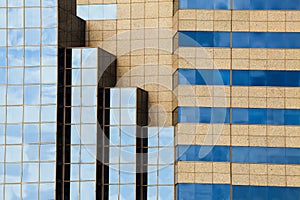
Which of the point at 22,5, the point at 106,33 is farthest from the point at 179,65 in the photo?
the point at 22,5

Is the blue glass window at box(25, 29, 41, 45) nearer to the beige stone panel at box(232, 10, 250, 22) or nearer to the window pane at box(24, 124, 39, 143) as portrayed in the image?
the window pane at box(24, 124, 39, 143)

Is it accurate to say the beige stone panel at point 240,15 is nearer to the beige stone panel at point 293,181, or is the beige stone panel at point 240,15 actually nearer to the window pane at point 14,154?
the beige stone panel at point 293,181

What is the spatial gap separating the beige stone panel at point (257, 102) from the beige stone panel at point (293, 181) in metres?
4.77

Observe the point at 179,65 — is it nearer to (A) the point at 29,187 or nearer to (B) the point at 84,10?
(B) the point at 84,10

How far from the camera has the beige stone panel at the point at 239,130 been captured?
5825cm

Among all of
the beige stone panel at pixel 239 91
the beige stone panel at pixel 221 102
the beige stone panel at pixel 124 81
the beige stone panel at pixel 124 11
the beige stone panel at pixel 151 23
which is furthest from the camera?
the beige stone panel at pixel 124 11

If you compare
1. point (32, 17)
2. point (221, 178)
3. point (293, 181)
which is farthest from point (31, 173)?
point (293, 181)

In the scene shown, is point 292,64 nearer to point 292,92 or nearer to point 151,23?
point 292,92

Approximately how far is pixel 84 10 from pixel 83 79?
608 centimetres

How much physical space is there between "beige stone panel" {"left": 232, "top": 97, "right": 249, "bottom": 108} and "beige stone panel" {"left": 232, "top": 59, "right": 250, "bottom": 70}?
6.29 ft

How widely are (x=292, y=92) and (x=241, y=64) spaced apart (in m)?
3.64

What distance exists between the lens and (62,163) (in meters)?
57.3

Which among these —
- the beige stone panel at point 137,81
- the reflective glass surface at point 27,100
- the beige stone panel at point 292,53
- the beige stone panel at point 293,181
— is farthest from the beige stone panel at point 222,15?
the beige stone panel at point 293,181

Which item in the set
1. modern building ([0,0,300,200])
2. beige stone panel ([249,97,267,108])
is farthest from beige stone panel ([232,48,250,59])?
beige stone panel ([249,97,267,108])
